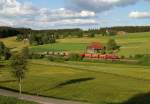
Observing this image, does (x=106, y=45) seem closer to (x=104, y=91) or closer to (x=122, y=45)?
(x=122, y=45)

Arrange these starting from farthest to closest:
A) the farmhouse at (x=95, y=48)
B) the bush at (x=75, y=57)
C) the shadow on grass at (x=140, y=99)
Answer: the farmhouse at (x=95, y=48), the bush at (x=75, y=57), the shadow on grass at (x=140, y=99)

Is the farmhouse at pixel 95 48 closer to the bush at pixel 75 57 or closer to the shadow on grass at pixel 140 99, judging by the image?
the bush at pixel 75 57

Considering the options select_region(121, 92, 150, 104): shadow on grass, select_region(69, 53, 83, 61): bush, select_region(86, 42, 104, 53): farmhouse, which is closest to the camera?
select_region(121, 92, 150, 104): shadow on grass

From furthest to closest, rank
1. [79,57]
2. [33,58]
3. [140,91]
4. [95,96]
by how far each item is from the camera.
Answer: [33,58], [79,57], [140,91], [95,96]

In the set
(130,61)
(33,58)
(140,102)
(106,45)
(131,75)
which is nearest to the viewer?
(140,102)

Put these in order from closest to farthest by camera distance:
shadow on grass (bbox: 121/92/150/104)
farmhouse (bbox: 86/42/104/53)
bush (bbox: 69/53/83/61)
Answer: shadow on grass (bbox: 121/92/150/104) → bush (bbox: 69/53/83/61) → farmhouse (bbox: 86/42/104/53)

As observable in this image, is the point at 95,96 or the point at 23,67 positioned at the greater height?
the point at 23,67

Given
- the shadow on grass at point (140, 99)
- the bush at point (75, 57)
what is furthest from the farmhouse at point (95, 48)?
the shadow on grass at point (140, 99)

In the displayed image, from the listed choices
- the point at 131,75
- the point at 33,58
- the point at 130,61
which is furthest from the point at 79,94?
the point at 33,58

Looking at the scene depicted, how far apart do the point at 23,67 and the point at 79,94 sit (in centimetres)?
730

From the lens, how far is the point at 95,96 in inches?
1903

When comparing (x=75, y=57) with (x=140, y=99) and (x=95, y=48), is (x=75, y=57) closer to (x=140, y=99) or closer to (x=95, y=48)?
(x=95, y=48)

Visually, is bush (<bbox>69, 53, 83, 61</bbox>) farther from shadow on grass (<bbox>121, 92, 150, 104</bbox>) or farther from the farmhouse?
shadow on grass (<bbox>121, 92, 150, 104</bbox>)

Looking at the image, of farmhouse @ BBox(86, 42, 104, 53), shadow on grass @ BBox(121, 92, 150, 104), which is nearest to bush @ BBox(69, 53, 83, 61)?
farmhouse @ BBox(86, 42, 104, 53)
